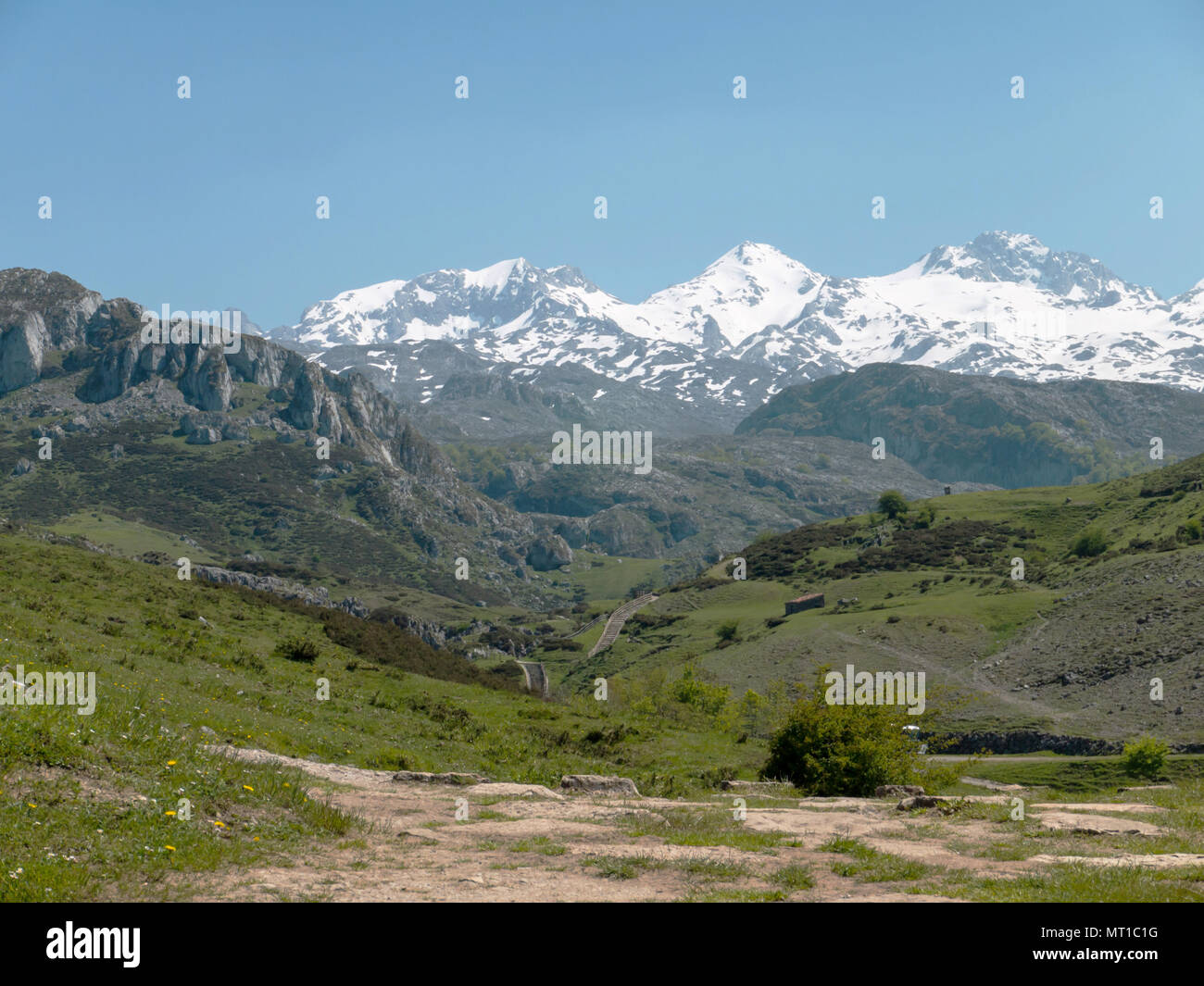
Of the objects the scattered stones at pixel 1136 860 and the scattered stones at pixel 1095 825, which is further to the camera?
the scattered stones at pixel 1095 825

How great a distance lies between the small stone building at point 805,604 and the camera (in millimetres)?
140500

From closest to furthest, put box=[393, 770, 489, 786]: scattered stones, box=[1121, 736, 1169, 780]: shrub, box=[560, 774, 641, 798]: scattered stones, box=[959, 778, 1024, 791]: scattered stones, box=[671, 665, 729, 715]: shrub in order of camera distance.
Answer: box=[393, 770, 489, 786]: scattered stones < box=[560, 774, 641, 798]: scattered stones < box=[959, 778, 1024, 791]: scattered stones < box=[1121, 736, 1169, 780]: shrub < box=[671, 665, 729, 715]: shrub

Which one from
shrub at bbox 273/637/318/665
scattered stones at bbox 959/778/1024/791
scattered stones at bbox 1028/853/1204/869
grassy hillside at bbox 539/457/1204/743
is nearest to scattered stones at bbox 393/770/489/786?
scattered stones at bbox 1028/853/1204/869

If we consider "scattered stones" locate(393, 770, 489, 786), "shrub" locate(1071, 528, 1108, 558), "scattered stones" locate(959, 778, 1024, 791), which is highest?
"shrub" locate(1071, 528, 1108, 558)

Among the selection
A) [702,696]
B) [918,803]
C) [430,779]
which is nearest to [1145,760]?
[702,696]

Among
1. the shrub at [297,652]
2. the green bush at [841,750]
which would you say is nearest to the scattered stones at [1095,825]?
the green bush at [841,750]

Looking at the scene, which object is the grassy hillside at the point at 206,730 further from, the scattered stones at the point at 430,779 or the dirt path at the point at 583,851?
the scattered stones at the point at 430,779

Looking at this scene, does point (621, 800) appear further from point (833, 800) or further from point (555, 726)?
point (555, 726)

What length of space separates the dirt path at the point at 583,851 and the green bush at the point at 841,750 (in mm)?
5802

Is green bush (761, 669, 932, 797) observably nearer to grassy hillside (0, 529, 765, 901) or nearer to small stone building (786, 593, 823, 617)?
grassy hillside (0, 529, 765, 901)

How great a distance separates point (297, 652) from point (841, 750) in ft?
78.0

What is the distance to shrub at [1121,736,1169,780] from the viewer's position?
5812cm

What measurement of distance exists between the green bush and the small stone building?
109624mm

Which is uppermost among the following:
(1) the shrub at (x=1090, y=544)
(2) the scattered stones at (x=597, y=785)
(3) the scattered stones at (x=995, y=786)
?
Result: (1) the shrub at (x=1090, y=544)
